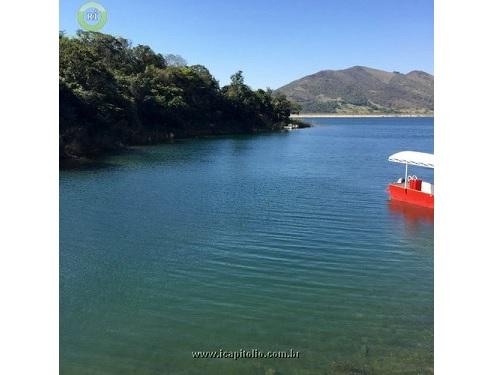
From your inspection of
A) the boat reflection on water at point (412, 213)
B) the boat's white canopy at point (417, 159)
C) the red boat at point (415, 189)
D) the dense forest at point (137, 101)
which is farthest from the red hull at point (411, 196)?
the dense forest at point (137, 101)

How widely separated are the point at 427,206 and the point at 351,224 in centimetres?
645

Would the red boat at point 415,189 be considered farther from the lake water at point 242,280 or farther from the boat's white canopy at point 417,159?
the lake water at point 242,280

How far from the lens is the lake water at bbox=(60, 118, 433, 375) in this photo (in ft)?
31.9

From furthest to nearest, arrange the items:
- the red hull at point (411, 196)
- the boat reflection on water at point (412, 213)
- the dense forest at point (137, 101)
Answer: the dense forest at point (137, 101) < the red hull at point (411, 196) < the boat reflection on water at point (412, 213)

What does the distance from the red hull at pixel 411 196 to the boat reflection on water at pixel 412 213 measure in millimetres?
290

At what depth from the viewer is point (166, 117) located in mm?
71125

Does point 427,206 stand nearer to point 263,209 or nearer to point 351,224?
point 351,224

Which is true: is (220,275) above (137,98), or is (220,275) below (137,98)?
below

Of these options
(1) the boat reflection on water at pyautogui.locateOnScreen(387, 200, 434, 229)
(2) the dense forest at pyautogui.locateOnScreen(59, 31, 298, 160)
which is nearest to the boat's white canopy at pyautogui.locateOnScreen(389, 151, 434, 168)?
(1) the boat reflection on water at pyautogui.locateOnScreen(387, 200, 434, 229)

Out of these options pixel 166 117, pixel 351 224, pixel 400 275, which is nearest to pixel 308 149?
pixel 166 117

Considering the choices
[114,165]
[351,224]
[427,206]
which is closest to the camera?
[351,224]

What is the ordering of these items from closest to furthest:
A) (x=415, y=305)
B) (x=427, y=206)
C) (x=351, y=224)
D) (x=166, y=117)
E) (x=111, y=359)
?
(x=111, y=359)
(x=415, y=305)
(x=351, y=224)
(x=427, y=206)
(x=166, y=117)

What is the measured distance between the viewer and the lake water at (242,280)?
9.73m

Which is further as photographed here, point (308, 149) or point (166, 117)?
point (166, 117)
